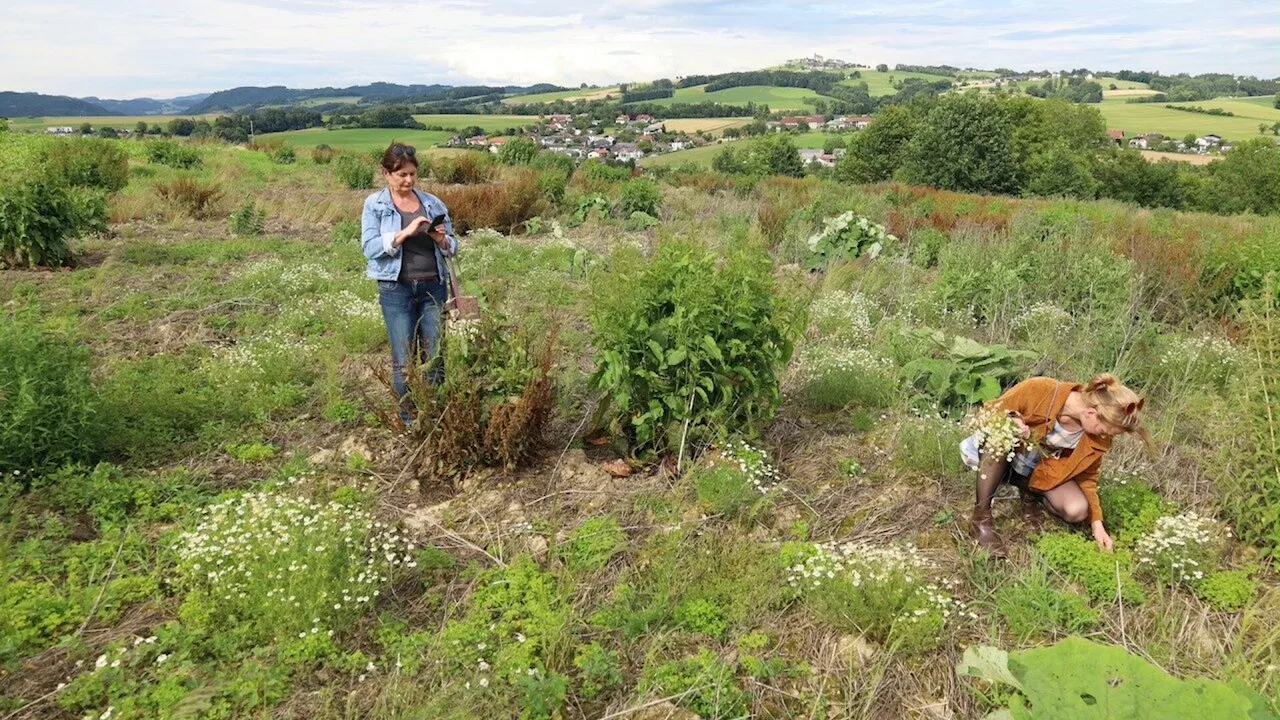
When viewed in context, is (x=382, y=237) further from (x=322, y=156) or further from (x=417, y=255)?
(x=322, y=156)

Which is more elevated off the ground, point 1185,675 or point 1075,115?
point 1075,115

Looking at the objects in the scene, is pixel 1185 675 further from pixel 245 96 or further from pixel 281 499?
pixel 245 96

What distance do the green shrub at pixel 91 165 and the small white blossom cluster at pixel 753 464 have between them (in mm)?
14656

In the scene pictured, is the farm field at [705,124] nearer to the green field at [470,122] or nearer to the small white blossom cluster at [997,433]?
the green field at [470,122]

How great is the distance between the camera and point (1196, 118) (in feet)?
213

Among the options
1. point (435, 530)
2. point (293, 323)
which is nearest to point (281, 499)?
point (435, 530)

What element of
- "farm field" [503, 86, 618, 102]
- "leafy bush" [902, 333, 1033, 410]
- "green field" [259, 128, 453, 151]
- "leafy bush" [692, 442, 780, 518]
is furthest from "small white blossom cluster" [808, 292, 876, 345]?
"farm field" [503, 86, 618, 102]

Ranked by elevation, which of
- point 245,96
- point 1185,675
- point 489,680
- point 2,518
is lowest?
point 1185,675

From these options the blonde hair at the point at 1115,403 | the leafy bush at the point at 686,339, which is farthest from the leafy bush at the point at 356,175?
the blonde hair at the point at 1115,403

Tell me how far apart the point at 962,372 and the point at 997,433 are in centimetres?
190

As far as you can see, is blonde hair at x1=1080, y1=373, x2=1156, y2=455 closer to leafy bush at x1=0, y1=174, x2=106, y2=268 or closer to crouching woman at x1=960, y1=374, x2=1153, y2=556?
crouching woman at x1=960, y1=374, x2=1153, y2=556

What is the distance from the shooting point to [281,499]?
3.54 m

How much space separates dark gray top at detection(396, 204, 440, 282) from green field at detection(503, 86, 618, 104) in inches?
3106

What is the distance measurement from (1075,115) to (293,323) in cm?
5826
